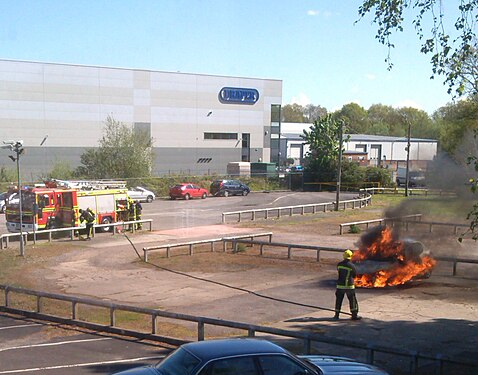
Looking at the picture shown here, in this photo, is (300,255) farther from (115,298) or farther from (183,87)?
(183,87)

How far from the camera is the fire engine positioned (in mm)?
27688

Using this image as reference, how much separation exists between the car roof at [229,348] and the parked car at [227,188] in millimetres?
45033

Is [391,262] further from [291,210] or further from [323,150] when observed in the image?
[323,150]

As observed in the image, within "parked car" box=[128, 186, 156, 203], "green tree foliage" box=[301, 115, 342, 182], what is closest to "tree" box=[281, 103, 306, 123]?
"green tree foliage" box=[301, 115, 342, 182]

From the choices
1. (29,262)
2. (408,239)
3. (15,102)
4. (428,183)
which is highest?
(15,102)

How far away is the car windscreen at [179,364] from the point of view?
20.6 ft

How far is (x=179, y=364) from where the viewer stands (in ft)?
21.3

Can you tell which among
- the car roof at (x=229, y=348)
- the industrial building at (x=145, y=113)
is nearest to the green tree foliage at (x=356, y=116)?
the industrial building at (x=145, y=113)

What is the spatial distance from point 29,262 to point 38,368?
1290 cm

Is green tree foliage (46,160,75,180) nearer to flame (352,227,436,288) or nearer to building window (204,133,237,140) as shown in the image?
building window (204,133,237,140)

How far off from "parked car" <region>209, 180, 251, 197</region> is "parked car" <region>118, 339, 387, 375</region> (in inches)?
1772

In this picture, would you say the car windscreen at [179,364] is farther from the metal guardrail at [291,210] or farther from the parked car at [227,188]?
the parked car at [227,188]

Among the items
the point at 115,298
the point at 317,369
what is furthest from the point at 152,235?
the point at 317,369

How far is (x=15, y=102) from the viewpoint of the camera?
5616 centimetres
